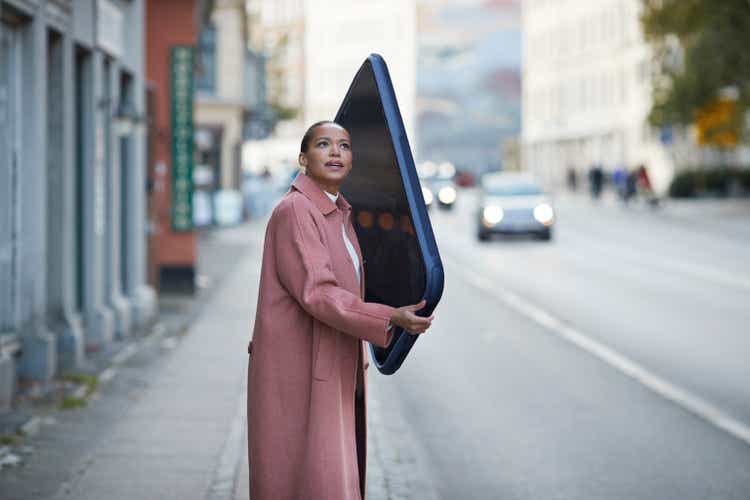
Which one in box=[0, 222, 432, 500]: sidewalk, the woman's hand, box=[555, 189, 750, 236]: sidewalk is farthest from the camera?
box=[555, 189, 750, 236]: sidewalk

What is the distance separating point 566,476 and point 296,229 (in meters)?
3.45

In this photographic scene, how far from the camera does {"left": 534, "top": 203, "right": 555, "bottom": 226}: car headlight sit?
33500 mm

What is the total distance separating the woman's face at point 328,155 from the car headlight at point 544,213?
1134 inches

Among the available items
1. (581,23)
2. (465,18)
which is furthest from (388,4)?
(581,23)

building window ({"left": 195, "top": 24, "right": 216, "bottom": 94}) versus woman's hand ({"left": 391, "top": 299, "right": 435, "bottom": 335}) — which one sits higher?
building window ({"left": 195, "top": 24, "right": 216, "bottom": 94})

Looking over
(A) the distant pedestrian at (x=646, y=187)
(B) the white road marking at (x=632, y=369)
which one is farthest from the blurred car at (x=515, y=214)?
(A) the distant pedestrian at (x=646, y=187)

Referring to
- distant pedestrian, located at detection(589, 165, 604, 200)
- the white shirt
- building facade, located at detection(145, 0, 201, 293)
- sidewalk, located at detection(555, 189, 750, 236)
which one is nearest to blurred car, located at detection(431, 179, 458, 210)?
sidewalk, located at detection(555, 189, 750, 236)

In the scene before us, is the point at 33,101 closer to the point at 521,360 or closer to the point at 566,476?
the point at 521,360

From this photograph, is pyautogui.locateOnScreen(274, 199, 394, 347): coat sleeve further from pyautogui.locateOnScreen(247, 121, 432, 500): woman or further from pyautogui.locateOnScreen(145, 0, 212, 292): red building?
pyautogui.locateOnScreen(145, 0, 212, 292): red building

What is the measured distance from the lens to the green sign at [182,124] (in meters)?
20.1

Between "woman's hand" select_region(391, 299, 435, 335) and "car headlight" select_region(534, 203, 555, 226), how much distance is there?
1143 inches

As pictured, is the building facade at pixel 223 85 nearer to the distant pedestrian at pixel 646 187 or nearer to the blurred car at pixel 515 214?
the distant pedestrian at pixel 646 187

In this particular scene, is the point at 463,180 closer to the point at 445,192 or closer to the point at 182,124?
the point at 445,192

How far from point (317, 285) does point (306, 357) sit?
326mm
